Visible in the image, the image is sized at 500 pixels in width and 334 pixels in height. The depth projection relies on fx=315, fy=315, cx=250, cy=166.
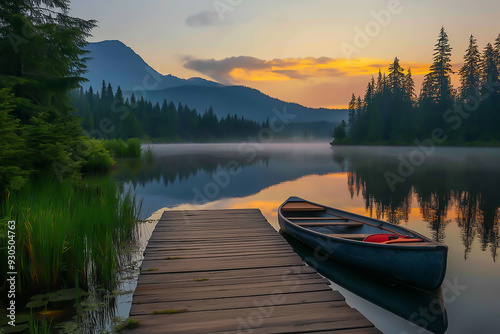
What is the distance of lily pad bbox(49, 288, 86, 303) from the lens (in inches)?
175

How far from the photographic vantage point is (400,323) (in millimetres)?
4750

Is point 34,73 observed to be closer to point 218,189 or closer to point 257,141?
point 218,189

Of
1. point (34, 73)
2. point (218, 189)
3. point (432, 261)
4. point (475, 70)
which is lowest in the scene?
point (218, 189)

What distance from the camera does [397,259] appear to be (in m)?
5.38

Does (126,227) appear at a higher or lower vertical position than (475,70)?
lower

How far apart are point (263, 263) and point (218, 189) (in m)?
13.6

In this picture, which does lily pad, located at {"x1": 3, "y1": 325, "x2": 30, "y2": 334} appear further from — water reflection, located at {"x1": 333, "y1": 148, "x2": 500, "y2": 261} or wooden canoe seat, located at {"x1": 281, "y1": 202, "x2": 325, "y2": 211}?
water reflection, located at {"x1": 333, "y1": 148, "x2": 500, "y2": 261}

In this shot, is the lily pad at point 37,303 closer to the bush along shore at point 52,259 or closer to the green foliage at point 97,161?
the bush along shore at point 52,259

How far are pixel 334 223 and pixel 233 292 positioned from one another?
14.8 ft

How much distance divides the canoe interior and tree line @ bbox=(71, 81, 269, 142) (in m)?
76.0

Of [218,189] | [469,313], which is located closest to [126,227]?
[469,313]

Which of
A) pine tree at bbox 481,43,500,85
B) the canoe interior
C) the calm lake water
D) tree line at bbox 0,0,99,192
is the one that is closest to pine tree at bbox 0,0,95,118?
tree line at bbox 0,0,99,192

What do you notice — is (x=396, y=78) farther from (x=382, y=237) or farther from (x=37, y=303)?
(x=37, y=303)

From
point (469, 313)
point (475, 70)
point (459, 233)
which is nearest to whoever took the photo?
point (469, 313)
